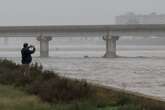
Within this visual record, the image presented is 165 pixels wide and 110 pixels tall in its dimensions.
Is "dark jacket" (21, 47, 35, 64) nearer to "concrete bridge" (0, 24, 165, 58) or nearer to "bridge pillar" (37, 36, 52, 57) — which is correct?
"concrete bridge" (0, 24, 165, 58)

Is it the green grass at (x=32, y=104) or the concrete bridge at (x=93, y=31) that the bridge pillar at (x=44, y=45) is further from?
the green grass at (x=32, y=104)

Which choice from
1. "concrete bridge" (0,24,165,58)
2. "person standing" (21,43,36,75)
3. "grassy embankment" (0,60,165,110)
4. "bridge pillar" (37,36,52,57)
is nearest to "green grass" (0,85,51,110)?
"grassy embankment" (0,60,165,110)

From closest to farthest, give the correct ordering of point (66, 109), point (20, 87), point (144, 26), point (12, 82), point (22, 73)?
point (66, 109) < point (20, 87) < point (12, 82) < point (22, 73) < point (144, 26)

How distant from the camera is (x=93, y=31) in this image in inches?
4141

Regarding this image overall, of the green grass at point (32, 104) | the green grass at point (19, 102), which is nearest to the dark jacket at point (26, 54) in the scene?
the green grass at point (19, 102)

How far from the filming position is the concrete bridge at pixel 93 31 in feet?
336

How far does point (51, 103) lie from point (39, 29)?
3637 inches

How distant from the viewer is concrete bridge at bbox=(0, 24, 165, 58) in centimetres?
10231

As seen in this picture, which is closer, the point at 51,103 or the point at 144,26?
the point at 51,103

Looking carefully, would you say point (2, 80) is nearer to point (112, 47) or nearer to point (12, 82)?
point (12, 82)

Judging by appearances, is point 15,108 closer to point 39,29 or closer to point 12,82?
point 12,82

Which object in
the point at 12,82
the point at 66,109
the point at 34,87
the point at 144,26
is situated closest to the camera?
the point at 66,109

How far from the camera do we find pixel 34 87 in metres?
18.8

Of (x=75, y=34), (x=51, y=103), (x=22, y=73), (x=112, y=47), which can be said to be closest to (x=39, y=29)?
(x=75, y=34)
